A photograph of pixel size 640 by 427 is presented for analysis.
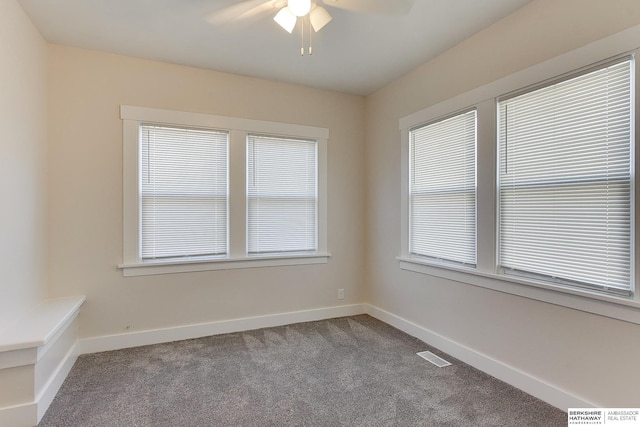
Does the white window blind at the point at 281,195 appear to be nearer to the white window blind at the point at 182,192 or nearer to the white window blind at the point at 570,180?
the white window blind at the point at 182,192

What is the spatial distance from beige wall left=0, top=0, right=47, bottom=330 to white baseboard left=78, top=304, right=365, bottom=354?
0.65 m

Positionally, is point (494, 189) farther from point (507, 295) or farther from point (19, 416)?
point (19, 416)

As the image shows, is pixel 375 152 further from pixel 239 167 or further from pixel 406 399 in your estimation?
pixel 406 399

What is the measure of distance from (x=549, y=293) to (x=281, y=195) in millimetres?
2581

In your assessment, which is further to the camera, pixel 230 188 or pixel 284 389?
pixel 230 188

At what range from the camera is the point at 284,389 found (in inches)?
90.0

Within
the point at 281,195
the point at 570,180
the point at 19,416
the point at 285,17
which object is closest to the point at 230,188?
the point at 281,195

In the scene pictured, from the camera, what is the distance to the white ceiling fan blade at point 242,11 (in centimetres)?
221

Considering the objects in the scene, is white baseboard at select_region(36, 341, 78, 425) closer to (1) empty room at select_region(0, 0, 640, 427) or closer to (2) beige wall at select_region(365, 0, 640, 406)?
(1) empty room at select_region(0, 0, 640, 427)

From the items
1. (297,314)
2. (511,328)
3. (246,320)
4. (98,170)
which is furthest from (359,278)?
(98,170)

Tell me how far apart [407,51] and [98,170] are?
3.00 metres

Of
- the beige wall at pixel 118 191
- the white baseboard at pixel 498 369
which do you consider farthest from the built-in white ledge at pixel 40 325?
the white baseboard at pixel 498 369

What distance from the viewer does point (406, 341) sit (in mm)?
3131

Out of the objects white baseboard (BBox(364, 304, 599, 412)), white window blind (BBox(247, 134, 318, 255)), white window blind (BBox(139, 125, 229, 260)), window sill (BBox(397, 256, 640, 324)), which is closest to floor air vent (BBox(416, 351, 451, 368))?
white baseboard (BBox(364, 304, 599, 412))
